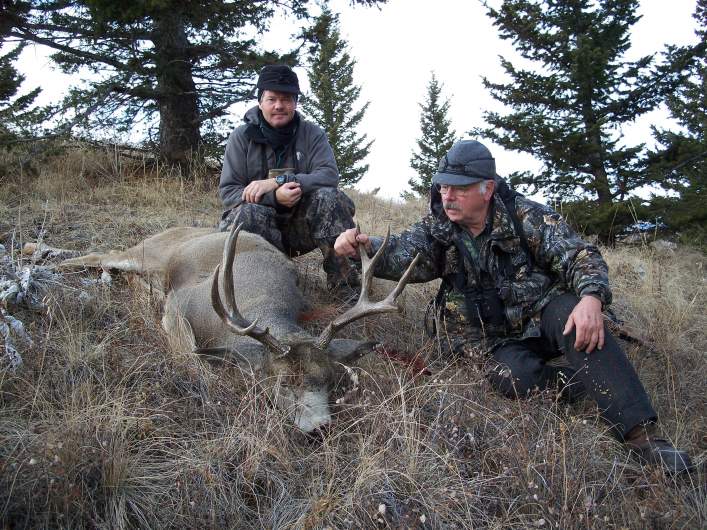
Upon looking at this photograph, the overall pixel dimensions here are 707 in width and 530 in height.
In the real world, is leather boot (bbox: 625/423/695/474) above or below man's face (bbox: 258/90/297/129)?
below

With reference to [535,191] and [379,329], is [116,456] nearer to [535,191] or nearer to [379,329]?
[379,329]

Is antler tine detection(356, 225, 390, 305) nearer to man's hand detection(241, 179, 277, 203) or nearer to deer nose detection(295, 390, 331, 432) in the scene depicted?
deer nose detection(295, 390, 331, 432)

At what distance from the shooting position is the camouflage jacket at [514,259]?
3.90 meters

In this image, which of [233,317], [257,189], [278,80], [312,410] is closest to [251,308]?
[233,317]

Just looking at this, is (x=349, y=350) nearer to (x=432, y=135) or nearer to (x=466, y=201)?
(x=466, y=201)

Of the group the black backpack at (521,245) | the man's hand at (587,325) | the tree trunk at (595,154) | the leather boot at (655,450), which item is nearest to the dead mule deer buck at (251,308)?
the black backpack at (521,245)

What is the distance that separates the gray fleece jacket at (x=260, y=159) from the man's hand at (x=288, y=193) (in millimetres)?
194

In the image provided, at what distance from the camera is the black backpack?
4.09 meters

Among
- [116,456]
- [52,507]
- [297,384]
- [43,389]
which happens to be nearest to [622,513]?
[297,384]

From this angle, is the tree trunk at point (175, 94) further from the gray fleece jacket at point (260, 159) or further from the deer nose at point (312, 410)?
the deer nose at point (312, 410)

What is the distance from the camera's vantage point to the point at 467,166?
397 cm

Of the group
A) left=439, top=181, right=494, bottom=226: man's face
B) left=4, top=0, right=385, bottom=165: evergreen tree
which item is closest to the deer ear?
left=439, top=181, right=494, bottom=226: man's face

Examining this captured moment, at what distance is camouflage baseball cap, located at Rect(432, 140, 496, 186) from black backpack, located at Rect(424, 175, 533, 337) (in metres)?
0.16

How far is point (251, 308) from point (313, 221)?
4.41ft
